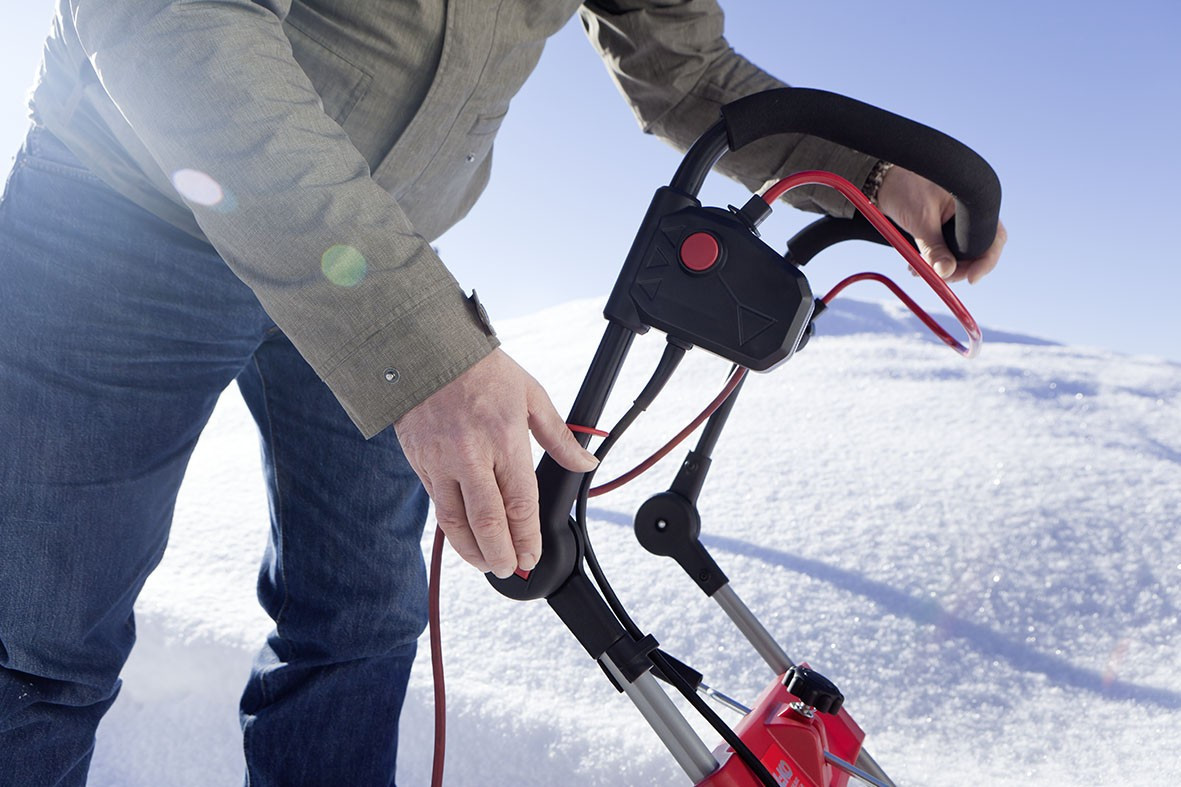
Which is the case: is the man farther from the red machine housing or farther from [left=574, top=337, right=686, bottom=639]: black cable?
the red machine housing

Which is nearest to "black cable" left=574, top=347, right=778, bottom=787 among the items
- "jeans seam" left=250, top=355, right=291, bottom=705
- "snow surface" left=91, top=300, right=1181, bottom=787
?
"jeans seam" left=250, top=355, right=291, bottom=705

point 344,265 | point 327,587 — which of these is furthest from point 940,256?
point 327,587

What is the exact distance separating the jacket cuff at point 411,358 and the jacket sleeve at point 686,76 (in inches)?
Answer: 19.7

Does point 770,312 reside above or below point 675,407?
below

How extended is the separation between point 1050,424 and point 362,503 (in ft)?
5.66

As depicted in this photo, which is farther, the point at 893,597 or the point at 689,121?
the point at 893,597

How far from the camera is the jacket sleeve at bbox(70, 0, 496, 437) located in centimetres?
56

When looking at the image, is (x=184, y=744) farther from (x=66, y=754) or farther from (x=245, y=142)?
(x=245, y=142)

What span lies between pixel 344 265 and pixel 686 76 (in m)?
0.61

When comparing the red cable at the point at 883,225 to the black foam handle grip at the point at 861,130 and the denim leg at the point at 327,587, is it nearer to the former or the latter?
the black foam handle grip at the point at 861,130

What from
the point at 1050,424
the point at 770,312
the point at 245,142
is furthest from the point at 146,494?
the point at 1050,424

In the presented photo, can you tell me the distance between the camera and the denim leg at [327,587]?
0.99 metres

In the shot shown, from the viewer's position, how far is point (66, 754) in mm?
833

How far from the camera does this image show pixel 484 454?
1.78 feet
